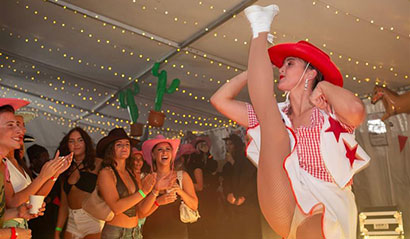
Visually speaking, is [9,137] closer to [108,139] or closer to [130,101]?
[108,139]

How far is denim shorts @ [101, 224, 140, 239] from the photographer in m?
3.28

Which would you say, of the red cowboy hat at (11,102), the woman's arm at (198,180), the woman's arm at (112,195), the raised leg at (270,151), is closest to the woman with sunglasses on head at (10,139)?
the red cowboy hat at (11,102)

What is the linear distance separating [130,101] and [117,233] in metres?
2.04

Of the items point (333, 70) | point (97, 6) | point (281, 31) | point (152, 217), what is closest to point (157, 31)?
point (97, 6)

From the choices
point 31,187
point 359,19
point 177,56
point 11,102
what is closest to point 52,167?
point 31,187

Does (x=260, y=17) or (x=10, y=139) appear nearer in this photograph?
(x=260, y=17)

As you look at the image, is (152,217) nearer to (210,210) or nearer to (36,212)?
(210,210)

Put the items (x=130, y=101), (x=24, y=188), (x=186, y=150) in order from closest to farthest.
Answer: (x=24, y=188) → (x=130, y=101) → (x=186, y=150)

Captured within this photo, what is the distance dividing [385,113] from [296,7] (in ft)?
5.38

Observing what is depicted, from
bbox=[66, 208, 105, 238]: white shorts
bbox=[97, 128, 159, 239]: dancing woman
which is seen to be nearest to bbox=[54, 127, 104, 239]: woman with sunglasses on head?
bbox=[66, 208, 105, 238]: white shorts

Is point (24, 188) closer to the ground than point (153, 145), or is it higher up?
closer to the ground

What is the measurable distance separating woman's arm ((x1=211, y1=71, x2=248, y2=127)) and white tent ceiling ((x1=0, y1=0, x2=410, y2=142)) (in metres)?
1.84

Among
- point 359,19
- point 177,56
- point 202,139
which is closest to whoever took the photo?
point 359,19

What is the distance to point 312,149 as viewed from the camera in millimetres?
1562
